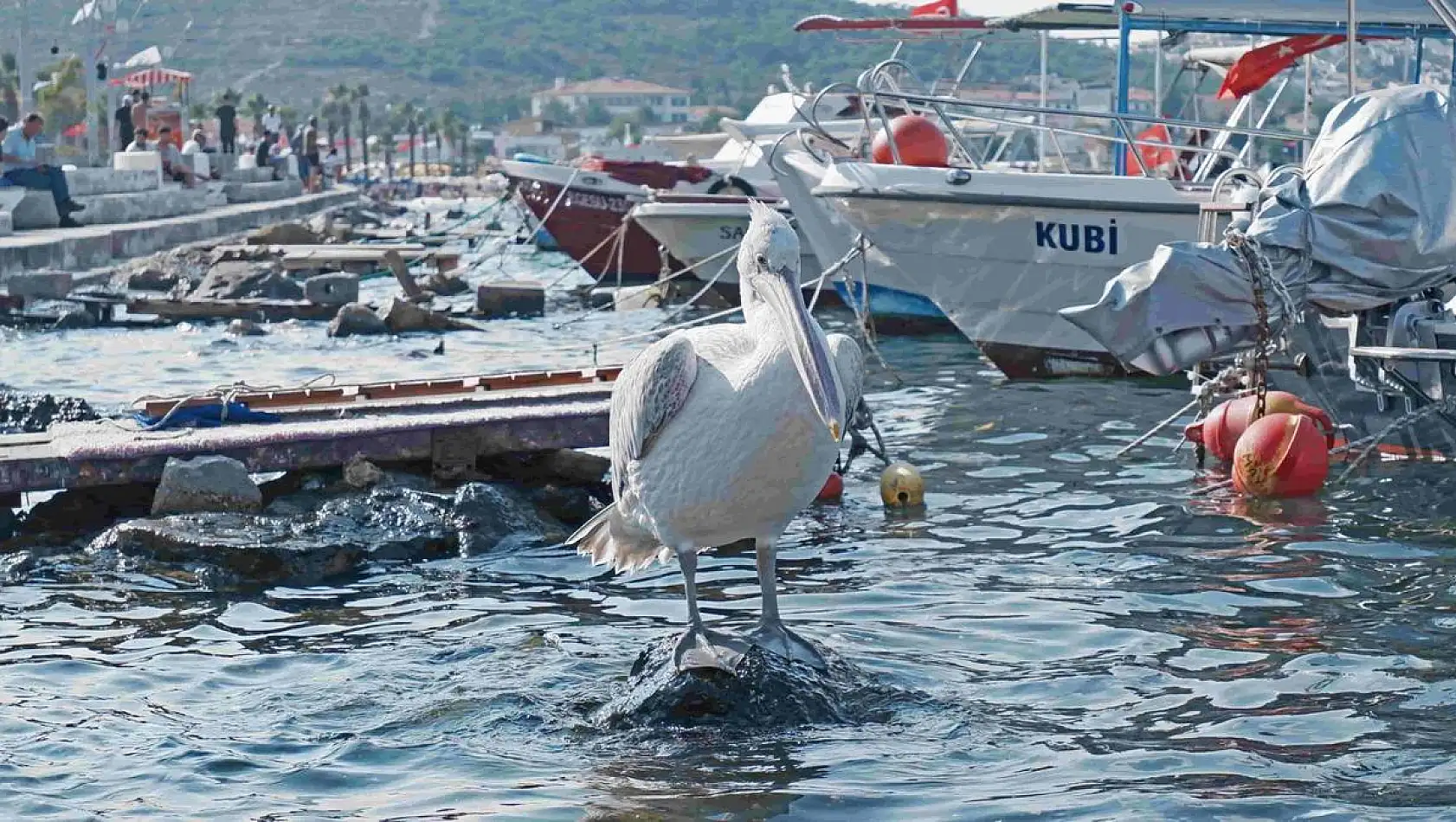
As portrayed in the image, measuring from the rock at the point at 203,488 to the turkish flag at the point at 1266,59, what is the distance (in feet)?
34.0

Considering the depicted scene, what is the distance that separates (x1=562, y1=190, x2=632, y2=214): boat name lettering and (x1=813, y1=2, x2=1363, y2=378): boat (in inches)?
483

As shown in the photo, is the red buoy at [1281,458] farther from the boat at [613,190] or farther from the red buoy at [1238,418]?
the boat at [613,190]

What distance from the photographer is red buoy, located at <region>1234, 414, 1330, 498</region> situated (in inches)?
402

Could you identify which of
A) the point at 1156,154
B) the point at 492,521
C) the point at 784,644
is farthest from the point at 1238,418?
the point at 1156,154

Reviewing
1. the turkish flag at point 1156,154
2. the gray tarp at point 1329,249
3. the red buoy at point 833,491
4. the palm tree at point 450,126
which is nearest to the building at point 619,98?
the palm tree at point 450,126

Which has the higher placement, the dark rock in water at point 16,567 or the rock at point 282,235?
the rock at point 282,235

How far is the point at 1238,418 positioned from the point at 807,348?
227 inches

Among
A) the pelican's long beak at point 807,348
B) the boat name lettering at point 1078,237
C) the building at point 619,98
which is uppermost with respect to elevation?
the building at point 619,98

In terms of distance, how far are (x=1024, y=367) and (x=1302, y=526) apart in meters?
6.53

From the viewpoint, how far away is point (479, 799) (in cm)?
579

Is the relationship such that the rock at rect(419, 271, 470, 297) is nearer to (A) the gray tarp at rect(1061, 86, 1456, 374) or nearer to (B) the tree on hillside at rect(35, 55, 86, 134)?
(A) the gray tarp at rect(1061, 86, 1456, 374)

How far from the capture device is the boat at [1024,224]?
14.8 metres

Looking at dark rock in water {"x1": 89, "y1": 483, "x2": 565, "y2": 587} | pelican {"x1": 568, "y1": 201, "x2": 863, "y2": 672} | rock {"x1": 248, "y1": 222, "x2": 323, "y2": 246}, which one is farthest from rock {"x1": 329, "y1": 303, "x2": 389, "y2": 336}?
pelican {"x1": 568, "y1": 201, "x2": 863, "y2": 672}

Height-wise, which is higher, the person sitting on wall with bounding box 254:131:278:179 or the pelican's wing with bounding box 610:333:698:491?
the person sitting on wall with bounding box 254:131:278:179
